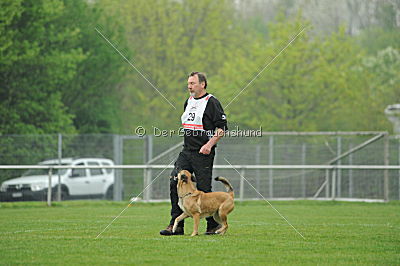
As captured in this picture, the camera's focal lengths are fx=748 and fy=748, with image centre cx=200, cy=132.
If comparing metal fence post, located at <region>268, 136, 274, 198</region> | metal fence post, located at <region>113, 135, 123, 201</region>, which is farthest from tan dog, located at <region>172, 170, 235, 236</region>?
metal fence post, located at <region>113, 135, 123, 201</region>

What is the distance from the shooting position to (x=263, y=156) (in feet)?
80.4

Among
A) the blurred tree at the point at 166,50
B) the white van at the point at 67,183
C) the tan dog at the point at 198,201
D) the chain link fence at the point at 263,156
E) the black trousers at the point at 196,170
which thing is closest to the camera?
the tan dog at the point at 198,201

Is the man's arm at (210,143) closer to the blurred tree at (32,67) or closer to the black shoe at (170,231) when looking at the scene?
the black shoe at (170,231)

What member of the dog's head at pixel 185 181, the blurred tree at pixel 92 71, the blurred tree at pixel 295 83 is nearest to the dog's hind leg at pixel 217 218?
the dog's head at pixel 185 181

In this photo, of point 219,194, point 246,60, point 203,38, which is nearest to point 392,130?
point 246,60

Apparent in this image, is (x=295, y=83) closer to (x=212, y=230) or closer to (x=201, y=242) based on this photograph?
(x=212, y=230)

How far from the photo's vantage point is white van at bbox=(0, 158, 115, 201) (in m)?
21.7

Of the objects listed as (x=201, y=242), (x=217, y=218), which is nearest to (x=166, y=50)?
(x=217, y=218)

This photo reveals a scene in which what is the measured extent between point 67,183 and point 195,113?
13028mm

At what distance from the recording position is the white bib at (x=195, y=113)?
10391mm

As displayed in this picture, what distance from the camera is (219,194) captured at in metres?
10.1

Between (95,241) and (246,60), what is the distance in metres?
31.2

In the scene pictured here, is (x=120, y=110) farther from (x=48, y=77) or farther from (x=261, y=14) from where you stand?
(x=261, y=14)

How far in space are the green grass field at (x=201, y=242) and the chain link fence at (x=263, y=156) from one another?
8.55 meters
